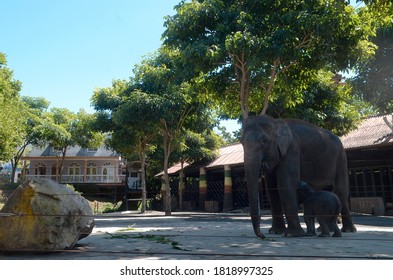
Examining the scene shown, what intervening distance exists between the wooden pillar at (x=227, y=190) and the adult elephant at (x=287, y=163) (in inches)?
572

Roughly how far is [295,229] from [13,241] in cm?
472

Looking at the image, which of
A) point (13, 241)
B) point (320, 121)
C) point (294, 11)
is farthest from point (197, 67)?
point (320, 121)

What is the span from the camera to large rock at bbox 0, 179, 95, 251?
16.4 ft

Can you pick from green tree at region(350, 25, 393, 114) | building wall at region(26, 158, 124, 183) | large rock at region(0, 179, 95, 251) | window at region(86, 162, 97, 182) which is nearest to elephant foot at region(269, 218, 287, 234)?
large rock at region(0, 179, 95, 251)

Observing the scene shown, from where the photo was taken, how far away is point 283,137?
7043 millimetres

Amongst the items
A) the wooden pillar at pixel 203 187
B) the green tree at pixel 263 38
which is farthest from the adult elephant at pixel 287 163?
the wooden pillar at pixel 203 187

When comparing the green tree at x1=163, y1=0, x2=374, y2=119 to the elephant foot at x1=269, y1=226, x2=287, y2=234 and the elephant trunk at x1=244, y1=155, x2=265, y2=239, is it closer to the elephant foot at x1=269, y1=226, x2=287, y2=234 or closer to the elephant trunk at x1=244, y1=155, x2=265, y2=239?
the elephant foot at x1=269, y1=226, x2=287, y2=234

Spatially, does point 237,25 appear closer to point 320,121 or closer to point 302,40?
point 302,40

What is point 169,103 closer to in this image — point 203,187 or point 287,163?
point 203,187

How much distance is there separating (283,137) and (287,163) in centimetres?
50

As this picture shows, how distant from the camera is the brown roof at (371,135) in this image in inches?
625

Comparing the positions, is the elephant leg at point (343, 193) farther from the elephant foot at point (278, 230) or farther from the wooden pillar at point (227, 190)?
the wooden pillar at point (227, 190)

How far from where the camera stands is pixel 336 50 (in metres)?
10.4

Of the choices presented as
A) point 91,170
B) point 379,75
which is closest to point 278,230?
point 379,75
